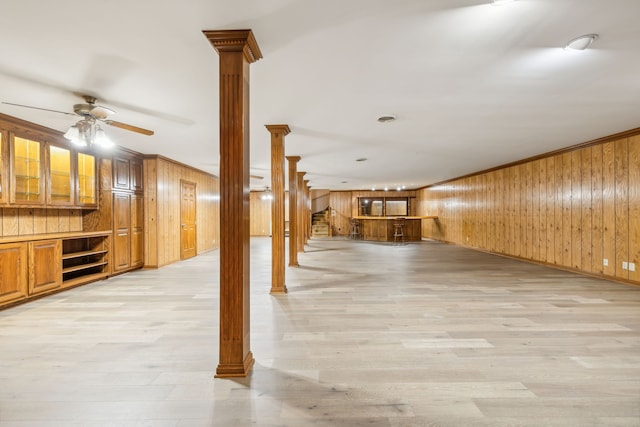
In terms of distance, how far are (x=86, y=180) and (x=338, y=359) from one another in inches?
226

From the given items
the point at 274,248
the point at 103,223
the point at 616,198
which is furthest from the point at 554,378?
the point at 103,223

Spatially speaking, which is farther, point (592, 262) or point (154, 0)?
point (592, 262)

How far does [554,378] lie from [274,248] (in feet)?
11.6

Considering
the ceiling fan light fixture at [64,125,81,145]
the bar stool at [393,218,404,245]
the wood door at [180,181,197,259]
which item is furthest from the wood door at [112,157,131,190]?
the bar stool at [393,218,404,245]

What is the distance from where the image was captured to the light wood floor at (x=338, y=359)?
1.88 m

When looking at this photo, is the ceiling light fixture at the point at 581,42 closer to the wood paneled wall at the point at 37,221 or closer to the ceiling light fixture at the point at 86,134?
the ceiling light fixture at the point at 86,134

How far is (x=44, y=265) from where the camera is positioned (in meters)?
4.39

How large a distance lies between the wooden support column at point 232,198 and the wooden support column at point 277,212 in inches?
92.1

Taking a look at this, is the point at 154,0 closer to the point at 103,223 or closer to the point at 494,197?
the point at 103,223

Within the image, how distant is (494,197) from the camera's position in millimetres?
8984

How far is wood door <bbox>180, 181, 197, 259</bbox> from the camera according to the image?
8.16m

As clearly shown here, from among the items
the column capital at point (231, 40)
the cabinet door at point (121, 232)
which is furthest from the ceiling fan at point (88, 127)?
the cabinet door at point (121, 232)

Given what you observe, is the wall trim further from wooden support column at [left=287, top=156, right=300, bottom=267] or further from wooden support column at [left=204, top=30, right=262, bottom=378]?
wooden support column at [left=204, top=30, right=262, bottom=378]

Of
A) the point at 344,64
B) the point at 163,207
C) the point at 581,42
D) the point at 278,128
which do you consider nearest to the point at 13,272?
the point at 163,207
